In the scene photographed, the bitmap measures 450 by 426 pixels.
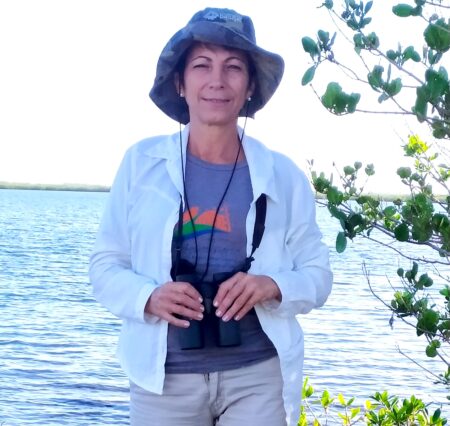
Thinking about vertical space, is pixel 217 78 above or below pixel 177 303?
above

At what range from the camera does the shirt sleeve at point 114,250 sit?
3.08m

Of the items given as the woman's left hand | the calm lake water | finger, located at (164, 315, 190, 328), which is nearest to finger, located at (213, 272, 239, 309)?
the woman's left hand

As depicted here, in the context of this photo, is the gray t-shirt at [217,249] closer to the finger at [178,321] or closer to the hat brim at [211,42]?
the finger at [178,321]

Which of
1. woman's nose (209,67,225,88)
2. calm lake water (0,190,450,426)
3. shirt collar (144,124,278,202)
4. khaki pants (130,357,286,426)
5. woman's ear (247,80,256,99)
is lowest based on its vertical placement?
calm lake water (0,190,450,426)

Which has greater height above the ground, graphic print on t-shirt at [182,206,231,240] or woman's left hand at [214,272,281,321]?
graphic print on t-shirt at [182,206,231,240]

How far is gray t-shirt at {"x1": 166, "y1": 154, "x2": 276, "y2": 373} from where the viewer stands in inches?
117

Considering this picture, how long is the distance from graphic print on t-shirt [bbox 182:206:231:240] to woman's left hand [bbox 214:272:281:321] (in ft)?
0.59

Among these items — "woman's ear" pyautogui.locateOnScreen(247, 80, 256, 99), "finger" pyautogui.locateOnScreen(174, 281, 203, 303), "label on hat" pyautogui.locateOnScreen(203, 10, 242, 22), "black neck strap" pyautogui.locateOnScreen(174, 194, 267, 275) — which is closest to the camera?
"finger" pyautogui.locateOnScreen(174, 281, 203, 303)

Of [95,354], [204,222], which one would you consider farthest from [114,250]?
[95,354]

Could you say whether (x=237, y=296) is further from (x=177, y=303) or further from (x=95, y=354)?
(x=95, y=354)

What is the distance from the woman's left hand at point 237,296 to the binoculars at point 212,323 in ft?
0.09

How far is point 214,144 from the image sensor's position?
10.4ft

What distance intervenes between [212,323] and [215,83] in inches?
27.7

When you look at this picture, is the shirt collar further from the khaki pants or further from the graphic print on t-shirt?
the khaki pants
